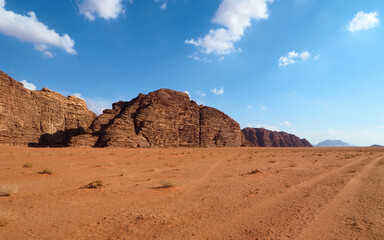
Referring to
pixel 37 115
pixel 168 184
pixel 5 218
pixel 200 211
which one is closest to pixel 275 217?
pixel 200 211

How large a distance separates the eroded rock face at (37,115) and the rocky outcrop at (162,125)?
5.68 m

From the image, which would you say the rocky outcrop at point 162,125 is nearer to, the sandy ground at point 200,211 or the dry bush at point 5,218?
the sandy ground at point 200,211

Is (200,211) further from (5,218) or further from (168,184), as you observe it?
(5,218)

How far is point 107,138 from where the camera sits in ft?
120

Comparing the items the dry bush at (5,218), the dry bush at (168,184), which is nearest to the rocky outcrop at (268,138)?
the dry bush at (168,184)

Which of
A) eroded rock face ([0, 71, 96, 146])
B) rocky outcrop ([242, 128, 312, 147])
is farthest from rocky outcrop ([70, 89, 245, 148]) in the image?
rocky outcrop ([242, 128, 312, 147])

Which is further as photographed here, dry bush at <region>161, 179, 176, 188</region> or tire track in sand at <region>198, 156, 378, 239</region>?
dry bush at <region>161, 179, 176, 188</region>

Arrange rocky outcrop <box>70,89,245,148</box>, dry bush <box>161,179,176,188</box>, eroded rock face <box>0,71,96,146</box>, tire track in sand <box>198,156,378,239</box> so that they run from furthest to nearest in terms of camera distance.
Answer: rocky outcrop <box>70,89,245,148</box>
eroded rock face <box>0,71,96,146</box>
dry bush <box>161,179,176,188</box>
tire track in sand <box>198,156,378,239</box>

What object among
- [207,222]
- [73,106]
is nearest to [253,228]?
[207,222]

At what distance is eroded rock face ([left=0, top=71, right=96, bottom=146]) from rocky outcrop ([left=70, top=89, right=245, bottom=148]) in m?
5.68

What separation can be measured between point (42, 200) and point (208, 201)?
14.7 ft

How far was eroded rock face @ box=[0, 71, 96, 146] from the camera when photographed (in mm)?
31822

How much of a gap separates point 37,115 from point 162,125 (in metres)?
26.1

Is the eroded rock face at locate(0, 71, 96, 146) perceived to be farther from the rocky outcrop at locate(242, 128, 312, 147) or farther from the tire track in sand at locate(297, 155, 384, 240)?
the rocky outcrop at locate(242, 128, 312, 147)
